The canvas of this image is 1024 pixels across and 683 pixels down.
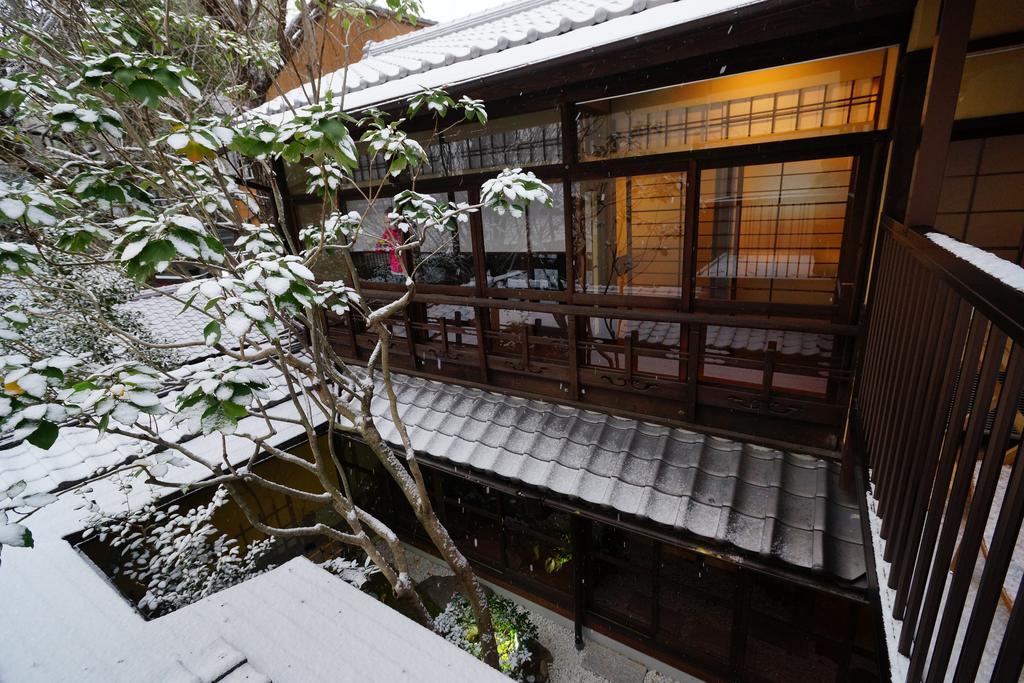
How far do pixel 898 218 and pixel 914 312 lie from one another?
1519mm

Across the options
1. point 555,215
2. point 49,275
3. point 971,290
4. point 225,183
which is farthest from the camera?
point 49,275

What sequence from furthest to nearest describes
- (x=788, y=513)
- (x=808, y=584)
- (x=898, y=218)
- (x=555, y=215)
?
(x=555, y=215)
(x=788, y=513)
(x=808, y=584)
(x=898, y=218)

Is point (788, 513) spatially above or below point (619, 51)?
below

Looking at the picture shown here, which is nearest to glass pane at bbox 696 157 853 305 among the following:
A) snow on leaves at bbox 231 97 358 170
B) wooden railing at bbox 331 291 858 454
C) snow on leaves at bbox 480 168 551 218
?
wooden railing at bbox 331 291 858 454

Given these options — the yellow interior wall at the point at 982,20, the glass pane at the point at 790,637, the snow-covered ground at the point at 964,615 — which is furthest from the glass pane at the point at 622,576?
the yellow interior wall at the point at 982,20

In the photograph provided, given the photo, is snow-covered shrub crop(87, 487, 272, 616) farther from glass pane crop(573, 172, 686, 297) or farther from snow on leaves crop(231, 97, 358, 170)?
glass pane crop(573, 172, 686, 297)

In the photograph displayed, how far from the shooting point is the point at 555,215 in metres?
6.11

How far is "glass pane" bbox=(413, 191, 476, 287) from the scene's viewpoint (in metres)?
7.07

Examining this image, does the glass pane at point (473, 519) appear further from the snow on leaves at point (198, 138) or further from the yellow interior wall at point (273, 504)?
the snow on leaves at point (198, 138)

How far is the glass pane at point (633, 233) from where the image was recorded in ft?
17.9

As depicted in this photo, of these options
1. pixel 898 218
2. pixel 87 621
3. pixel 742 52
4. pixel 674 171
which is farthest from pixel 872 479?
pixel 87 621

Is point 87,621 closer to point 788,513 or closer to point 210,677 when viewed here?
point 210,677

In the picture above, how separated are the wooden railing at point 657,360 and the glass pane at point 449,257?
1.25 feet

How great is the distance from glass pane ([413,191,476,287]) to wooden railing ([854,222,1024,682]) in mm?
5117
